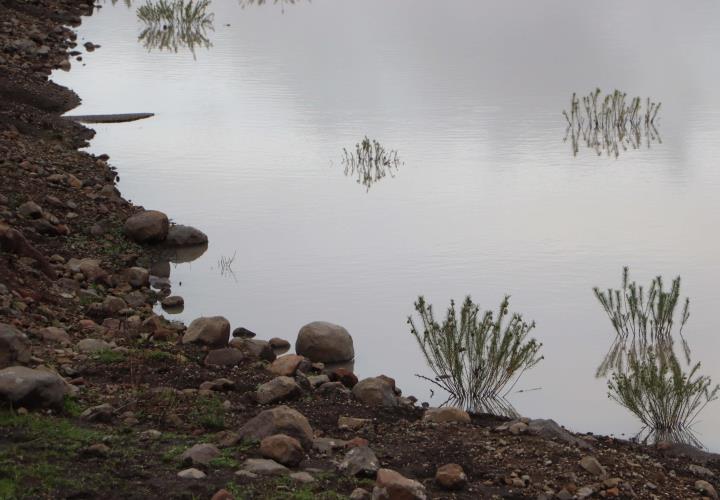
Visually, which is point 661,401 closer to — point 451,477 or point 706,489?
point 706,489

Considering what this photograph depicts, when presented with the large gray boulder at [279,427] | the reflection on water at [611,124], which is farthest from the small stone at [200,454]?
the reflection on water at [611,124]

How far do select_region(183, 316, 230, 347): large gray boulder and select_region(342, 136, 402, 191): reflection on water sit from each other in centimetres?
520

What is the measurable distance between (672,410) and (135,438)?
3.10 metres

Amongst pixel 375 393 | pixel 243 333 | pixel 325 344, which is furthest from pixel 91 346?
pixel 375 393

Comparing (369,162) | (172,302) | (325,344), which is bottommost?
(325,344)

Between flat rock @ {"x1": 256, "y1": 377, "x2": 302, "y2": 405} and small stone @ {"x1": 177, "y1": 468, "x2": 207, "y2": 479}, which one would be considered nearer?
small stone @ {"x1": 177, "y1": 468, "x2": 207, "y2": 479}

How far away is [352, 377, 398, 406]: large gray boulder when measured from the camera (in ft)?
21.0

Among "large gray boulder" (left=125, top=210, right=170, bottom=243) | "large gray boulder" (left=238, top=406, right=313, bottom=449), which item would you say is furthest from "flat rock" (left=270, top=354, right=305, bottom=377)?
"large gray boulder" (left=125, top=210, right=170, bottom=243)

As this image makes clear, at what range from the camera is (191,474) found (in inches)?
190

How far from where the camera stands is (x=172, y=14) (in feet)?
78.8

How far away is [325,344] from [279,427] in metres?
2.18

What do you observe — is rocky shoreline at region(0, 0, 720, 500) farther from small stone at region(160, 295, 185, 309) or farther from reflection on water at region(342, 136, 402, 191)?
reflection on water at region(342, 136, 402, 191)

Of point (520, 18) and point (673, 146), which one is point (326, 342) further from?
point (520, 18)

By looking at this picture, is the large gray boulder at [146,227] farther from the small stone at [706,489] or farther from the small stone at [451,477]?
the small stone at [706,489]
